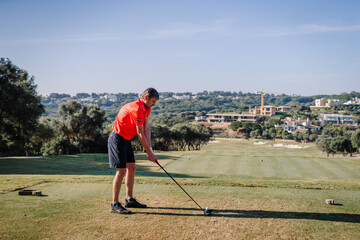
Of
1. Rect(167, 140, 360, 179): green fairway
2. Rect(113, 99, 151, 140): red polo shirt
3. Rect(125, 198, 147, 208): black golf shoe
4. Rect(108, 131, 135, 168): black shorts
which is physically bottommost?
Rect(167, 140, 360, 179): green fairway

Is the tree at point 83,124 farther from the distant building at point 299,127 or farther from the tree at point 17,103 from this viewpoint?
the distant building at point 299,127

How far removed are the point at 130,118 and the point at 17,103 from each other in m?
22.4

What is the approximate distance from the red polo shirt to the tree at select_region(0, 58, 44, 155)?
22034mm

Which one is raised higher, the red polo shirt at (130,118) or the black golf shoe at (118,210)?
the red polo shirt at (130,118)

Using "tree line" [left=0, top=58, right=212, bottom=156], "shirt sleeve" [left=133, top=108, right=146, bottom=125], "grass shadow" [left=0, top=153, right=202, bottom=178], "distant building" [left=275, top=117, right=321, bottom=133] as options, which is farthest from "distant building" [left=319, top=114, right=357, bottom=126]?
"shirt sleeve" [left=133, top=108, right=146, bottom=125]

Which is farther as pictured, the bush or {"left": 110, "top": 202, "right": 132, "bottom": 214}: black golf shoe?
the bush

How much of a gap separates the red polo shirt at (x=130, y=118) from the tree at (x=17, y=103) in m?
22.0

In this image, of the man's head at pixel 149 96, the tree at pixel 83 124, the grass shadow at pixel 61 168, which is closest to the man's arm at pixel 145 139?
the man's head at pixel 149 96

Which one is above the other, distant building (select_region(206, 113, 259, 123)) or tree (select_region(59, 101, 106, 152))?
tree (select_region(59, 101, 106, 152))

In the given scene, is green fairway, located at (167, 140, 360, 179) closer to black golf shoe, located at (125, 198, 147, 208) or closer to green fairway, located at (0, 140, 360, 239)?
green fairway, located at (0, 140, 360, 239)

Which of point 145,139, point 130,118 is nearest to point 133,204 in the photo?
point 145,139

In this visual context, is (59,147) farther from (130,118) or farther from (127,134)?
(130,118)

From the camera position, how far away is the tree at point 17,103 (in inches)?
937

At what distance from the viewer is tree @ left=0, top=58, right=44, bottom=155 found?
2380 centimetres
